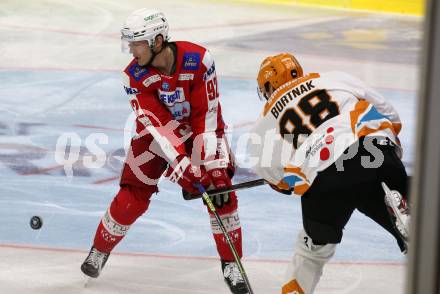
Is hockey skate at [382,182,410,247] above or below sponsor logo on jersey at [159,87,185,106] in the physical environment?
below

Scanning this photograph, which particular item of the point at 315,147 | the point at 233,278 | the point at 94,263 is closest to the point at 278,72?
the point at 315,147

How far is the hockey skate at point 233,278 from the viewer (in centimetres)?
321

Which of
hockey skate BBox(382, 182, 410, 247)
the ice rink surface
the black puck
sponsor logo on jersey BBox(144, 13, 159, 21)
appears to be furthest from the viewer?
the black puck

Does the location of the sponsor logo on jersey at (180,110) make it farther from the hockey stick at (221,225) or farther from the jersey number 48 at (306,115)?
the jersey number 48 at (306,115)

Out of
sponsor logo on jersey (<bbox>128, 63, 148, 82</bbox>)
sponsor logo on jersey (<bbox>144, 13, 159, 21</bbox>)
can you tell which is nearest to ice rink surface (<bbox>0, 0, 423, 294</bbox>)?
sponsor logo on jersey (<bbox>128, 63, 148, 82</bbox>)

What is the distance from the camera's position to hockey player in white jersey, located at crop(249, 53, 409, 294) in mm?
2502

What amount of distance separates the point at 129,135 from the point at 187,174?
1819 mm

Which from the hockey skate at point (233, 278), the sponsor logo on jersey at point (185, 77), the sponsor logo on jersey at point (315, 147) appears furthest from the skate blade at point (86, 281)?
the sponsor logo on jersey at point (315, 147)

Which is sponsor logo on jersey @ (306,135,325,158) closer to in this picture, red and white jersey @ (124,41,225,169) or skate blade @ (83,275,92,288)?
red and white jersey @ (124,41,225,169)

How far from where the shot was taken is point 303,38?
6.65m

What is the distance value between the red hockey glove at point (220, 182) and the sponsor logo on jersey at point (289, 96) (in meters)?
0.70

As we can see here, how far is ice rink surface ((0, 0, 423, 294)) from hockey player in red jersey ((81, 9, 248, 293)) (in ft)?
0.74

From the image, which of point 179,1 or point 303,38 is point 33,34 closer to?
point 179,1

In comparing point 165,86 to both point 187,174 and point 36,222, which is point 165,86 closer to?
point 187,174
